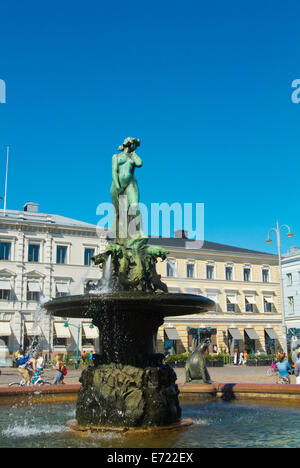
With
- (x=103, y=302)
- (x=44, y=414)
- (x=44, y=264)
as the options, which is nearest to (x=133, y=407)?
(x=103, y=302)

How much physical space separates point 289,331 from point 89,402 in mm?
49341

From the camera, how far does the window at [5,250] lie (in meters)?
43.2

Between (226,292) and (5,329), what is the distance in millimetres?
22954

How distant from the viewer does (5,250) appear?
43.3m

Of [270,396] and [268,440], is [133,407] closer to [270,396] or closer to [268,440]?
[268,440]

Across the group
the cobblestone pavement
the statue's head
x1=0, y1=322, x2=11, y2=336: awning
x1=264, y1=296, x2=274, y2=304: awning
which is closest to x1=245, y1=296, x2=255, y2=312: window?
x1=264, y1=296, x2=274, y2=304: awning

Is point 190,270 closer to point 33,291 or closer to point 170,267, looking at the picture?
point 170,267

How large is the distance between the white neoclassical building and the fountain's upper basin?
33613mm

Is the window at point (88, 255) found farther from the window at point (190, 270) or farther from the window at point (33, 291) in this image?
the window at point (190, 270)

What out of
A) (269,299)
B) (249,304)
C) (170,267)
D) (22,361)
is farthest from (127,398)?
(269,299)

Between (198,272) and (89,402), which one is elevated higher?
(198,272)

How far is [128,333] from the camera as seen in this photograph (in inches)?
336

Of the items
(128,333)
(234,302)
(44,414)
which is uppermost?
(234,302)
